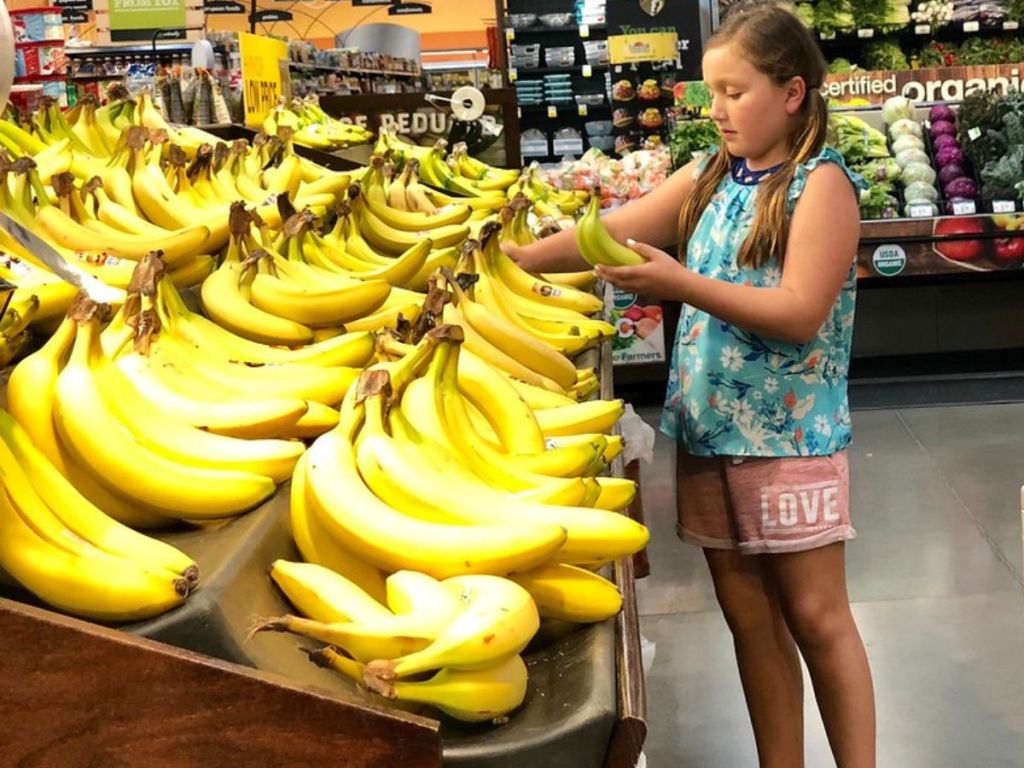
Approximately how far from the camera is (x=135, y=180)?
2541mm

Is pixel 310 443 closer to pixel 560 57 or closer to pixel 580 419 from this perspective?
pixel 580 419

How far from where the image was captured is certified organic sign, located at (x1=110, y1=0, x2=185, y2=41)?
623 centimetres

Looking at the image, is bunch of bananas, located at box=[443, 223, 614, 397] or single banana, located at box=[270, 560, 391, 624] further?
bunch of bananas, located at box=[443, 223, 614, 397]

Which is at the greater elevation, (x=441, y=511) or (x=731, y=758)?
(x=441, y=511)

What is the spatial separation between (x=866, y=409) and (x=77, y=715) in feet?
17.7

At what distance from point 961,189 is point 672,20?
3.52 m

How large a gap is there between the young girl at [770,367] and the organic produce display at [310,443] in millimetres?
241

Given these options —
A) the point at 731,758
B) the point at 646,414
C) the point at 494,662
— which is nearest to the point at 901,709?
the point at 731,758

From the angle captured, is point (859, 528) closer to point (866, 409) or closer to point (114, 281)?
point (866, 409)

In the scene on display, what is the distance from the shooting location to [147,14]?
630 cm

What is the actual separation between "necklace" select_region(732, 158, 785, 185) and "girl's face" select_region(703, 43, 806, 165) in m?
0.02

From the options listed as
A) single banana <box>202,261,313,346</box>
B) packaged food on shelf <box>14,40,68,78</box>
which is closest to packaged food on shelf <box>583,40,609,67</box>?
packaged food on shelf <box>14,40,68,78</box>

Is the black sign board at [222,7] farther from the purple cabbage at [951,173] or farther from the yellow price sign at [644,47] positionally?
the purple cabbage at [951,173]

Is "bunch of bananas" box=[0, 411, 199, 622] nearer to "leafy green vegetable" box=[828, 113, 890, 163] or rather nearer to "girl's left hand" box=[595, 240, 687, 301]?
"girl's left hand" box=[595, 240, 687, 301]
